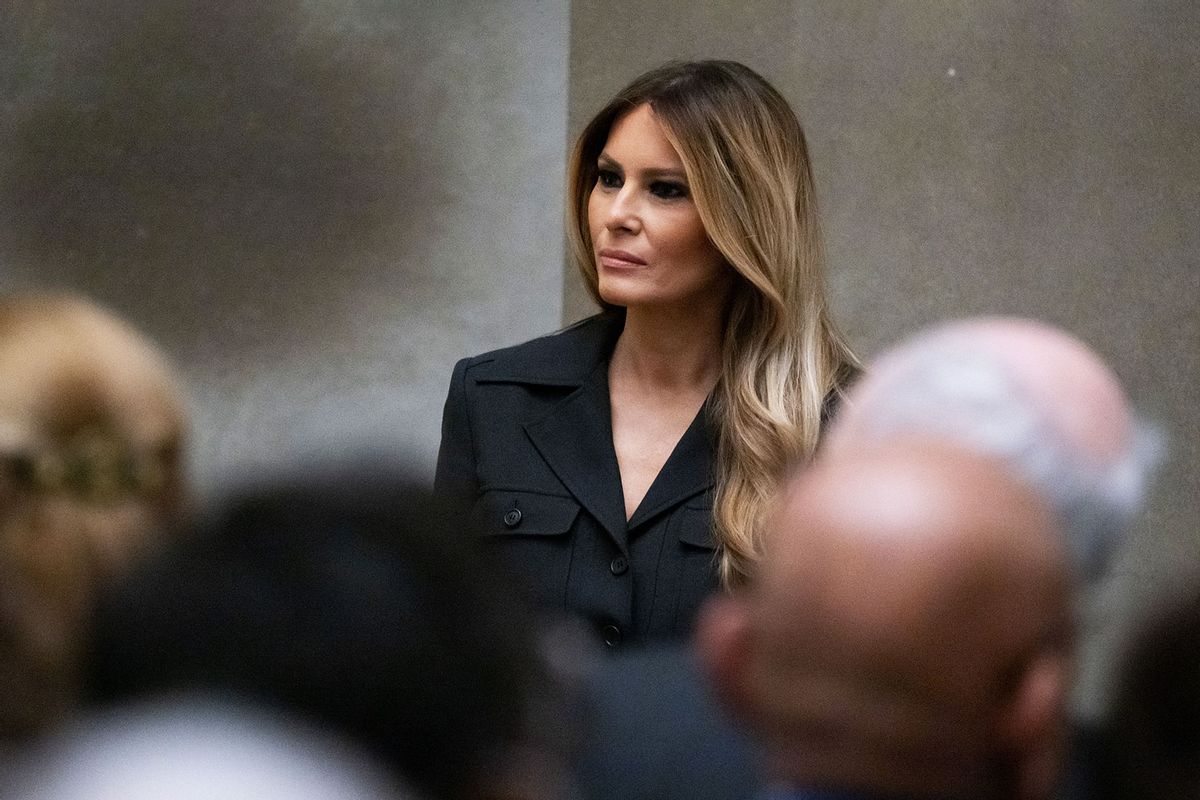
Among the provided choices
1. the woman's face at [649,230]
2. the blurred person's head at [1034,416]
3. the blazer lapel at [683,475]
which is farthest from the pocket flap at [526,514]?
the blurred person's head at [1034,416]

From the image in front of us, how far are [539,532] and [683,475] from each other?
0.85 feet

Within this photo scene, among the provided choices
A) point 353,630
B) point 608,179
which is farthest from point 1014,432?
point 608,179

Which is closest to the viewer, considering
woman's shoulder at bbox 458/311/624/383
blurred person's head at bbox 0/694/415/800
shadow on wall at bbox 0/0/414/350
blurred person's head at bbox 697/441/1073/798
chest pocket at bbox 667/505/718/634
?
blurred person's head at bbox 0/694/415/800

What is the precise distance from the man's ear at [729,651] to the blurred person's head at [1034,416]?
0.46ft

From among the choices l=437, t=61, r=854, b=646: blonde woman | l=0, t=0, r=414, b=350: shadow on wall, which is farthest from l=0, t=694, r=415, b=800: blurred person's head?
l=0, t=0, r=414, b=350: shadow on wall

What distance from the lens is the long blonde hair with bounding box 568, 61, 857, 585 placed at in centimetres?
299

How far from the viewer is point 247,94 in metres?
4.99

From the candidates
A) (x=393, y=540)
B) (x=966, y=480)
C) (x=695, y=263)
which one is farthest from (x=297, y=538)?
(x=695, y=263)

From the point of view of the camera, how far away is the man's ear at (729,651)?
1062 millimetres

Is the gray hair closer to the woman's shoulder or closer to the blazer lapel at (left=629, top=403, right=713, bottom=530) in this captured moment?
the blazer lapel at (left=629, top=403, right=713, bottom=530)

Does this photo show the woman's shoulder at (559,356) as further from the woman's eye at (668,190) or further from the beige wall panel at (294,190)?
the beige wall panel at (294,190)

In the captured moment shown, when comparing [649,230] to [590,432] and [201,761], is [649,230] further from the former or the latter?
[201,761]

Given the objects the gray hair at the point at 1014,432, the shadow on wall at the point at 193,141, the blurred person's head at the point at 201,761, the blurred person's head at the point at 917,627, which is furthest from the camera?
the shadow on wall at the point at 193,141

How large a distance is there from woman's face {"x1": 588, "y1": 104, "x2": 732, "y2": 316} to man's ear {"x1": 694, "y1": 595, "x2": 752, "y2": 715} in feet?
6.64
